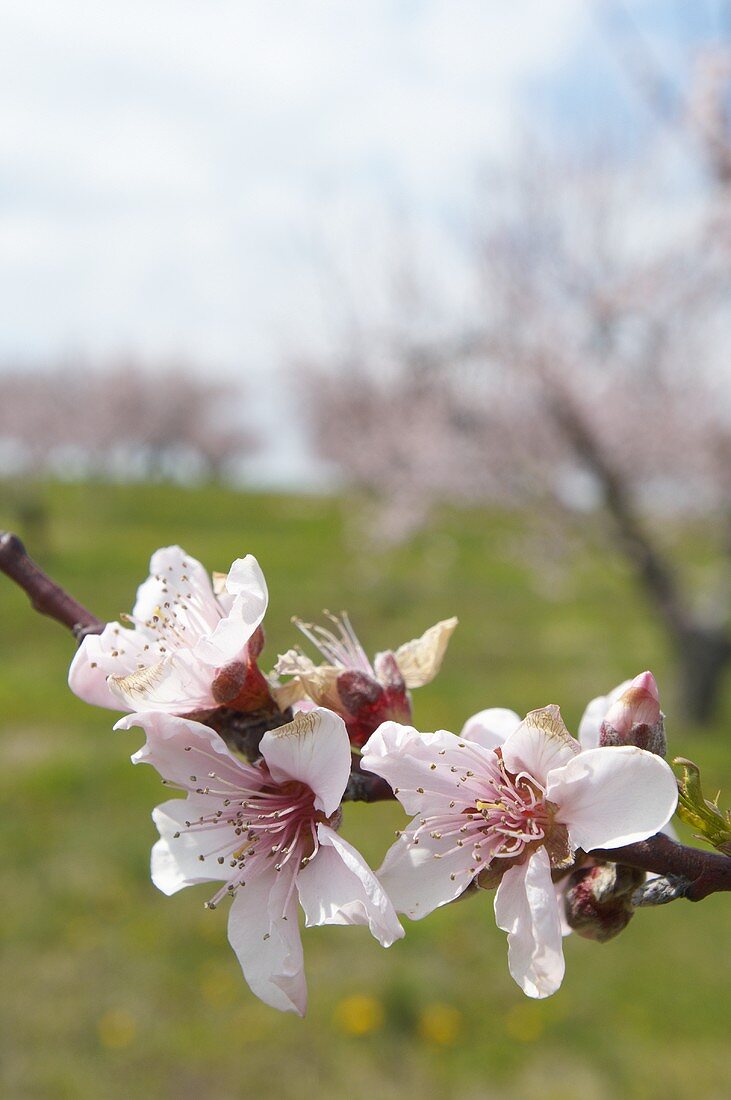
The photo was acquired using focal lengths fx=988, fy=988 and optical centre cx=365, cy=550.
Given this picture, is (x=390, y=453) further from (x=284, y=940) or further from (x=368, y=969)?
(x=284, y=940)

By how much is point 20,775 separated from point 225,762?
6560mm

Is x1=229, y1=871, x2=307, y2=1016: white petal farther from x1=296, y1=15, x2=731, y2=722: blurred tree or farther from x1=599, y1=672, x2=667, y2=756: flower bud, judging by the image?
x1=296, y1=15, x2=731, y2=722: blurred tree

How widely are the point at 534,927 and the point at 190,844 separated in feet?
1.00

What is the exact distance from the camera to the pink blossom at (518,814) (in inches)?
27.5

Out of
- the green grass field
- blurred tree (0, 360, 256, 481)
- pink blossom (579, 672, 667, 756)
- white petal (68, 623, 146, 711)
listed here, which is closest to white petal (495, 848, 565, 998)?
pink blossom (579, 672, 667, 756)

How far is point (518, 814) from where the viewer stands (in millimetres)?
797

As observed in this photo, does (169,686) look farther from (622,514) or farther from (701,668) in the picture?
(701,668)

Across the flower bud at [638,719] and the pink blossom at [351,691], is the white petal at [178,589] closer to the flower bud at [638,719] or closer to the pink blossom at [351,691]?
the pink blossom at [351,691]

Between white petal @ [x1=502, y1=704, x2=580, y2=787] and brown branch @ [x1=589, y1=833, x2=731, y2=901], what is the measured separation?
0.24ft

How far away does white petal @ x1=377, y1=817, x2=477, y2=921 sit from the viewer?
75 cm

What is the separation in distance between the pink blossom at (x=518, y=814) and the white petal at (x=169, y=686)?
0.52ft

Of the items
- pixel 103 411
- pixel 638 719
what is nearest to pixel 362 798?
pixel 638 719

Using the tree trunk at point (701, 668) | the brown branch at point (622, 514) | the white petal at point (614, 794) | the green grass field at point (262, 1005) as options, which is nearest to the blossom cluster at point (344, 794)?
the white petal at point (614, 794)

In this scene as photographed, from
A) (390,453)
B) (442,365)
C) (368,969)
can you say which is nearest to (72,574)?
(390,453)
